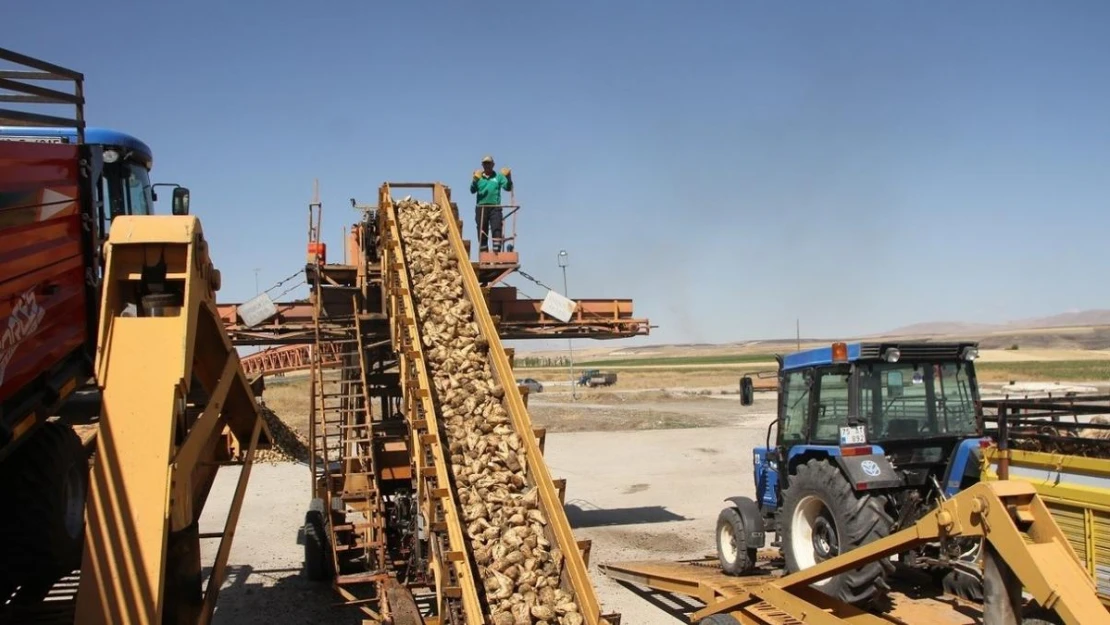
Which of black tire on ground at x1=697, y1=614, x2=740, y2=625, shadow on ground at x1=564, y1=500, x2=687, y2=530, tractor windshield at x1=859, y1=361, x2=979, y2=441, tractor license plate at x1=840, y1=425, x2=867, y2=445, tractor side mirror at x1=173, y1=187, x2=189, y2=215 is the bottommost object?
shadow on ground at x1=564, y1=500, x2=687, y2=530

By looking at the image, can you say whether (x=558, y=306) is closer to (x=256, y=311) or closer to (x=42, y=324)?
(x=256, y=311)

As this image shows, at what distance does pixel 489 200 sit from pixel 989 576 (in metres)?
10.8

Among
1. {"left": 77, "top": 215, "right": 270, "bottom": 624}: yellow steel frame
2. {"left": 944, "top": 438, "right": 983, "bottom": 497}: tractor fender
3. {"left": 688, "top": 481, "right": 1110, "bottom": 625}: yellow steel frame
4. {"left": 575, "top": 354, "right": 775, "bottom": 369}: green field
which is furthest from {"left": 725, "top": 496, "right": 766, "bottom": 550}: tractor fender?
{"left": 575, "top": 354, "right": 775, "bottom": 369}: green field

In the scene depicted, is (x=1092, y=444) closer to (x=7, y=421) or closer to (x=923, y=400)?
(x=923, y=400)

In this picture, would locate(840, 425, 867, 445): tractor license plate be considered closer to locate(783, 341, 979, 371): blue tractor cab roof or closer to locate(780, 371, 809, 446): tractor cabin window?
locate(783, 341, 979, 371): blue tractor cab roof

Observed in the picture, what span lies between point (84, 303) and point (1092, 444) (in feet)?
23.1

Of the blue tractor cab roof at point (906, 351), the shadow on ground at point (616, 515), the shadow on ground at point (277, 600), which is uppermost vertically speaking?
the blue tractor cab roof at point (906, 351)

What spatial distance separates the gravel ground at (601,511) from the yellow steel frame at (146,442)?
5766 mm

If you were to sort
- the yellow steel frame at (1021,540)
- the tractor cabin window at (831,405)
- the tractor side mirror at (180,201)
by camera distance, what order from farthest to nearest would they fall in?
the tractor cabin window at (831,405)
the tractor side mirror at (180,201)
the yellow steel frame at (1021,540)

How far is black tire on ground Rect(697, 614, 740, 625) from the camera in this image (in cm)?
727

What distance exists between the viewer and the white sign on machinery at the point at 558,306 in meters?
13.5

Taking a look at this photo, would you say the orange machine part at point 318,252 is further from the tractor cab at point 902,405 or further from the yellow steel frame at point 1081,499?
the yellow steel frame at point 1081,499

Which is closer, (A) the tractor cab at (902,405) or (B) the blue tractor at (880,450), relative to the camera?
(B) the blue tractor at (880,450)

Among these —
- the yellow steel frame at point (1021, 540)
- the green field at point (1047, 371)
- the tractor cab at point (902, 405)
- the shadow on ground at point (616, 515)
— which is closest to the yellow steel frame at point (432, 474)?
the yellow steel frame at point (1021, 540)
